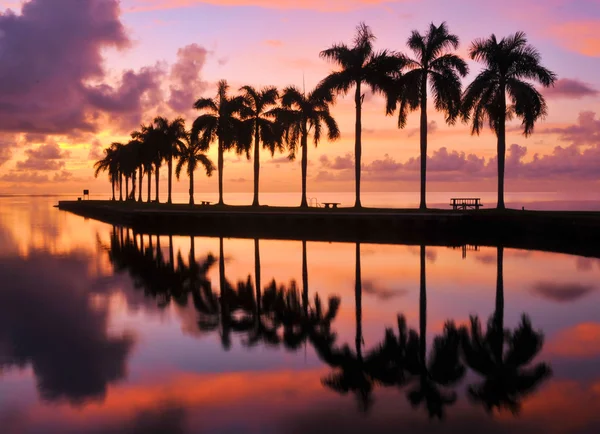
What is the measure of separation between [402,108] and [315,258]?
60.2 ft

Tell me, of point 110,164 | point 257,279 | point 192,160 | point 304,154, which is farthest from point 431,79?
point 110,164

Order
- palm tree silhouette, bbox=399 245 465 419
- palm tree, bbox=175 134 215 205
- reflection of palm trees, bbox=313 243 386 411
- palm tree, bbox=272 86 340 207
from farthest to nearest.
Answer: palm tree, bbox=175 134 215 205 → palm tree, bbox=272 86 340 207 → reflection of palm trees, bbox=313 243 386 411 → palm tree silhouette, bbox=399 245 465 419

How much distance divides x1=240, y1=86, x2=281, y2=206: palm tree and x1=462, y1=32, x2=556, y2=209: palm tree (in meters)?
19.8

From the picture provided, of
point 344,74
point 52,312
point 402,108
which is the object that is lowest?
point 52,312

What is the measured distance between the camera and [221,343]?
1210cm

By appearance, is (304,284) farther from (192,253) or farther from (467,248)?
(467,248)

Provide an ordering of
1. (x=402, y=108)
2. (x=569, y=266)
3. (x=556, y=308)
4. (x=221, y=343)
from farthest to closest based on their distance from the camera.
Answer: (x=402, y=108) → (x=569, y=266) → (x=556, y=308) → (x=221, y=343)

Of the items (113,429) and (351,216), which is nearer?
(113,429)

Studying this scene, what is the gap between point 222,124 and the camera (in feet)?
177

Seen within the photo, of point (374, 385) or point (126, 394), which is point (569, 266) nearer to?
point (374, 385)

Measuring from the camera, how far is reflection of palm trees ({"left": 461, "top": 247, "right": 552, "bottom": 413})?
894 cm

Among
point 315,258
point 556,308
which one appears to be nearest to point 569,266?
point 556,308

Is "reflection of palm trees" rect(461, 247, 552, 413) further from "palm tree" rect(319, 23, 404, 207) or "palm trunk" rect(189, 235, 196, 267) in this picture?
"palm tree" rect(319, 23, 404, 207)

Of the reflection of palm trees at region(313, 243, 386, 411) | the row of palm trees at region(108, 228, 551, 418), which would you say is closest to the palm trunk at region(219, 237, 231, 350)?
the row of palm trees at region(108, 228, 551, 418)
